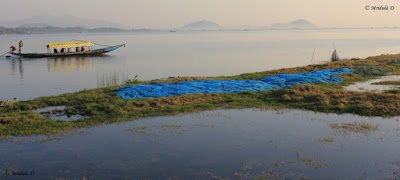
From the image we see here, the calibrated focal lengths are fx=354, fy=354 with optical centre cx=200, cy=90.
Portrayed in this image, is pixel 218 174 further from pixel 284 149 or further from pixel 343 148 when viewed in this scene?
pixel 343 148

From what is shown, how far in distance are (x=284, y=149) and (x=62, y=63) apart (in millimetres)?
30812

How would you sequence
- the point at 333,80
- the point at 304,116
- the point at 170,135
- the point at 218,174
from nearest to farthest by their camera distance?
the point at 218,174
the point at 170,135
the point at 304,116
the point at 333,80

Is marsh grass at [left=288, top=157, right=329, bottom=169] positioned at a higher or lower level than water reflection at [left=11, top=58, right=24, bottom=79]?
lower

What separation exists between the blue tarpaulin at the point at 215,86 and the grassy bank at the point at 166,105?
27.4 inches

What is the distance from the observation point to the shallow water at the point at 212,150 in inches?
316

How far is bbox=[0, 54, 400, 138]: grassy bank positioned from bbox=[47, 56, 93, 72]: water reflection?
16.2m

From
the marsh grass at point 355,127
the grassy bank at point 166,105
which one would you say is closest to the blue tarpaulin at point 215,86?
the grassy bank at point 166,105

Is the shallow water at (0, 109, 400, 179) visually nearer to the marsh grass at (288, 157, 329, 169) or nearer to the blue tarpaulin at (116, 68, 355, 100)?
the marsh grass at (288, 157, 329, 169)

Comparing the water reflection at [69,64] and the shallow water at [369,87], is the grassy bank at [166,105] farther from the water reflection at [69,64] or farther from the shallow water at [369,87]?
the water reflection at [69,64]

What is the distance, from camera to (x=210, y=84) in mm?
17344

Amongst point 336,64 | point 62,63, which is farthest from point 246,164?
point 62,63

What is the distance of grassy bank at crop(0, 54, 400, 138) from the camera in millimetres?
11367

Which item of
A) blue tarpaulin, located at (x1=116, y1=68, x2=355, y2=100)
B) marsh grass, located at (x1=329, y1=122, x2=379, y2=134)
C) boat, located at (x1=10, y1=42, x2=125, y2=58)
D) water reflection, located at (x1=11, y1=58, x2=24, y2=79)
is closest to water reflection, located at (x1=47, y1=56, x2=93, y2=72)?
boat, located at (x1=10, y1=42, x2=125, y2=58)

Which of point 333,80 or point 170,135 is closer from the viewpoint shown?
point 170,135
